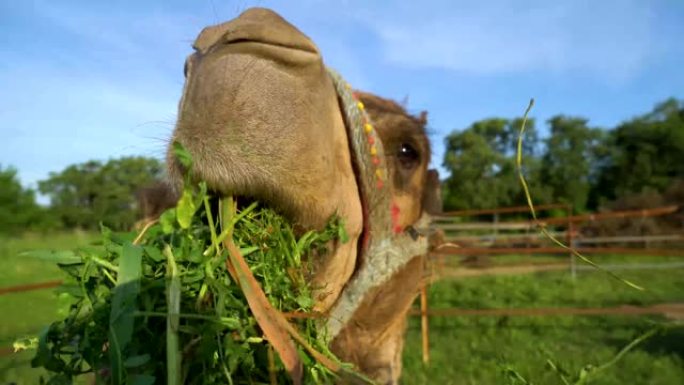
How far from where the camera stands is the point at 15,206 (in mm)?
10102

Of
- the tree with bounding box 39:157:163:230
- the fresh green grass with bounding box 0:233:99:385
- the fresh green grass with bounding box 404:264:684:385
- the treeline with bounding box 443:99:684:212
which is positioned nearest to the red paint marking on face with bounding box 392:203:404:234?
the fresh green grass with bounding box 404:264:684:385

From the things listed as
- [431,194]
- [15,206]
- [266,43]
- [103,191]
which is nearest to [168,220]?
[266,43]

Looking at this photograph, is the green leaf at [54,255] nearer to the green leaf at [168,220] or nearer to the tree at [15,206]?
the green leaf at [168,220]

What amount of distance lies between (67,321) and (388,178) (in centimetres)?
190

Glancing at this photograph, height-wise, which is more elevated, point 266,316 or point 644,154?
point 644,154

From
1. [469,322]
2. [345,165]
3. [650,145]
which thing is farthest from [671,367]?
[650,145]

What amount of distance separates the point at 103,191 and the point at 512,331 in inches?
381

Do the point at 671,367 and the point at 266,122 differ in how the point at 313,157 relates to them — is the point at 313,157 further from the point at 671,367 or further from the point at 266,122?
the point at 671,367

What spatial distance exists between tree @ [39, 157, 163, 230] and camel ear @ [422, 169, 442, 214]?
1770mm

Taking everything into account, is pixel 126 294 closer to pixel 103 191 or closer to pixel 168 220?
pixel 168 220

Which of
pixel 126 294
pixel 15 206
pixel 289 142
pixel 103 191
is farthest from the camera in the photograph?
pixel 103 191

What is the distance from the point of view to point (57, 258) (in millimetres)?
1343

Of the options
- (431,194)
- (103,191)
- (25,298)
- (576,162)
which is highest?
(576,162)

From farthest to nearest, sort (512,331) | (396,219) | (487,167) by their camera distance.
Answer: (487,167), (512,331), (396,219)
